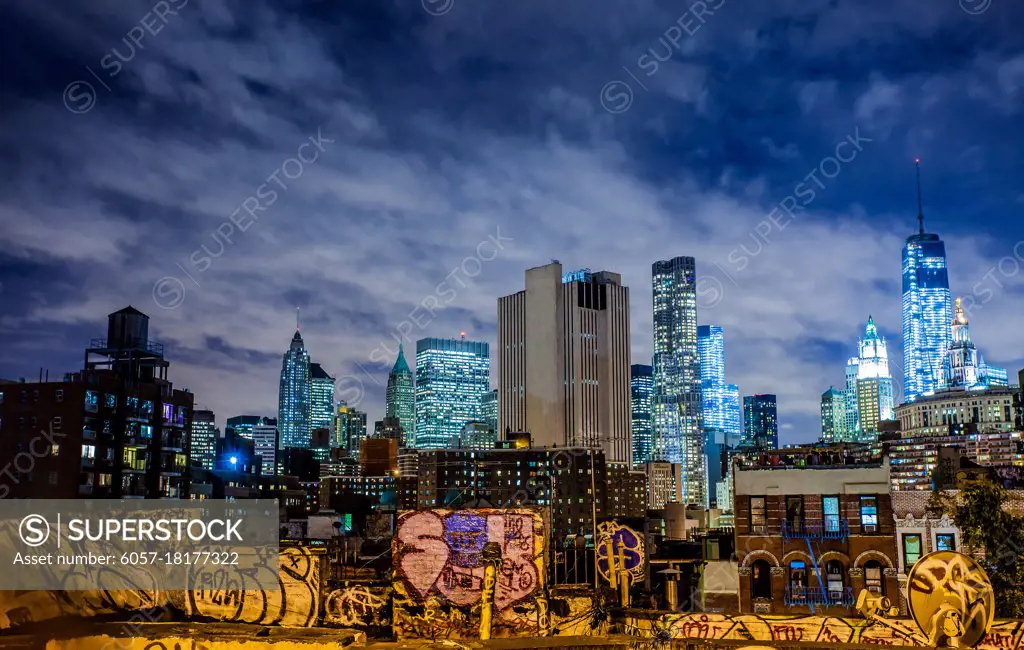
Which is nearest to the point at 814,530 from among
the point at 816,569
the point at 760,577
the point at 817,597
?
the point at 816,569

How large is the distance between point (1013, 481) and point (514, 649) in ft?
130

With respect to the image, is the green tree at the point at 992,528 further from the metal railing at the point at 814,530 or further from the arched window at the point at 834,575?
the arched window at the point at 834,575

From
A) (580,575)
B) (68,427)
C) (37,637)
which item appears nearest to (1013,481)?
(580,575)

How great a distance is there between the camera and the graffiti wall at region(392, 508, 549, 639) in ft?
62.5

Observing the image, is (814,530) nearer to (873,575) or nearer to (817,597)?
(817,597)

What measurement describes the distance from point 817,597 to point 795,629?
78.2 ft

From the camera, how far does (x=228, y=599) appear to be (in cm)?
1842

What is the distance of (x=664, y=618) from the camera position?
1744 centimetres

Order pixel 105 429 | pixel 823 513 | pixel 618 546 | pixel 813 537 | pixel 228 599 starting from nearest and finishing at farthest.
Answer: pixel 228 599 < pixel 618 546 < pixel 813 537 < pixel 823 513 < pixel 105 429

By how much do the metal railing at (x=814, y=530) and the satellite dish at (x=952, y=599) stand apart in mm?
25356

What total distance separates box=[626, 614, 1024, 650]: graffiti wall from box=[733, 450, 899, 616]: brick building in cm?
2233

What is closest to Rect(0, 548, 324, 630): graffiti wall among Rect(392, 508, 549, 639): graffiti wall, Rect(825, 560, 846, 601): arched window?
Rect(392, 508, 549, 639): graffiti wall

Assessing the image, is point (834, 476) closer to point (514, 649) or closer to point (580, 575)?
point (580, 575)

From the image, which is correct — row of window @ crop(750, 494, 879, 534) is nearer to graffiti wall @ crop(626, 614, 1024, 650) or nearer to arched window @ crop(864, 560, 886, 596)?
arched window @ crop(864, 560, 886, 596)
